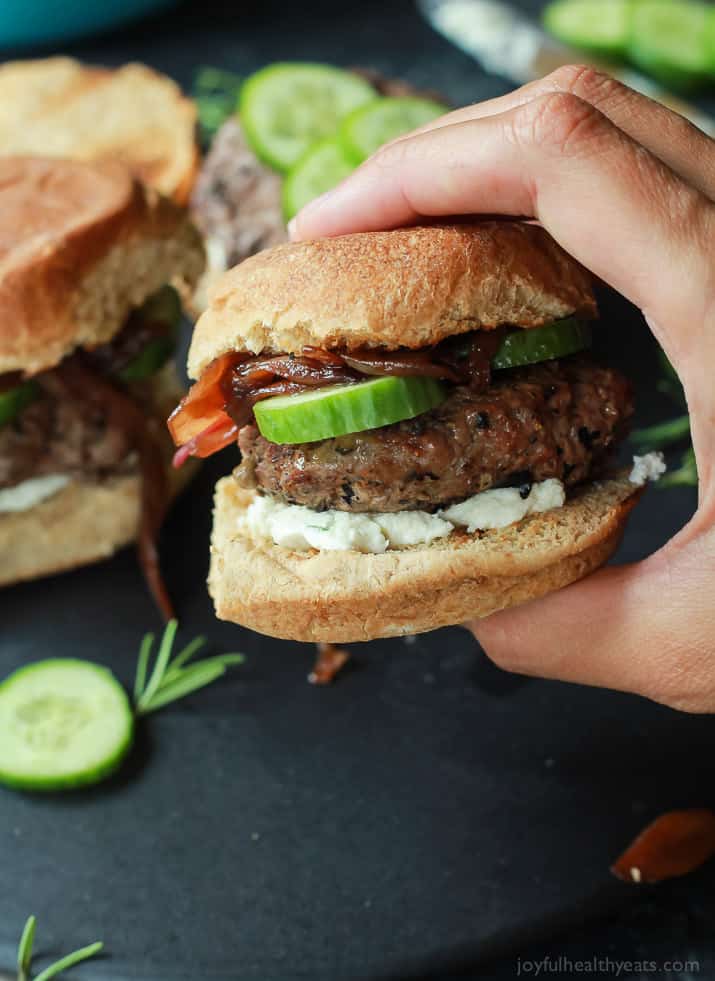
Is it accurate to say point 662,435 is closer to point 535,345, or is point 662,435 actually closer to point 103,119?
point 535,345

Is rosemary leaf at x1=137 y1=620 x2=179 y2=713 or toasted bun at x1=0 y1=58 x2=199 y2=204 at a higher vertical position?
toasted bun at x1=0 y1=58 x2=199 y2=204

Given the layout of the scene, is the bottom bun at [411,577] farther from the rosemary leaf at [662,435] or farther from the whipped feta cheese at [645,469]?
the rosemary leaf at [662,435]

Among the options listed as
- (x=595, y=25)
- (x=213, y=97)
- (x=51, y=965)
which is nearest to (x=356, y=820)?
(x=51, y=965)

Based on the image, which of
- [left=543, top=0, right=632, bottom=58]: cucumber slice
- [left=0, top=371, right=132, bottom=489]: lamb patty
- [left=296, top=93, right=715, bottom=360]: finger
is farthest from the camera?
[left=543, top=0, right=632, bottom=58]: cucumber slice

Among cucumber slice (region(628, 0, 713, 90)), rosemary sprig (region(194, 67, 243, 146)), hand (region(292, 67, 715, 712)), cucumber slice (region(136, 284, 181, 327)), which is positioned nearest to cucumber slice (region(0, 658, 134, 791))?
hand (region(292, 67, 715, 712))

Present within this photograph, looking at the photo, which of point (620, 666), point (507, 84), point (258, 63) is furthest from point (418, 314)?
point (258, 63)

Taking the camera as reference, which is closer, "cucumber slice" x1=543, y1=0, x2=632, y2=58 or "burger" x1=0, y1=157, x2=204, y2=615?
"burger" x1=0, y1=157, x2=204, y2=615

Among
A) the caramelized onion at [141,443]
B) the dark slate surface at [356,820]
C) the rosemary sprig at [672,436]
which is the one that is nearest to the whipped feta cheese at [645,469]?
the dark slate surface at [356,820]

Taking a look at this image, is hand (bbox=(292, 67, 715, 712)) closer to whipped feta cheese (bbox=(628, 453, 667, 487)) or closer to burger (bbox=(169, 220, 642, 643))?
burger (bbox=(169, 220, 642, 643))
